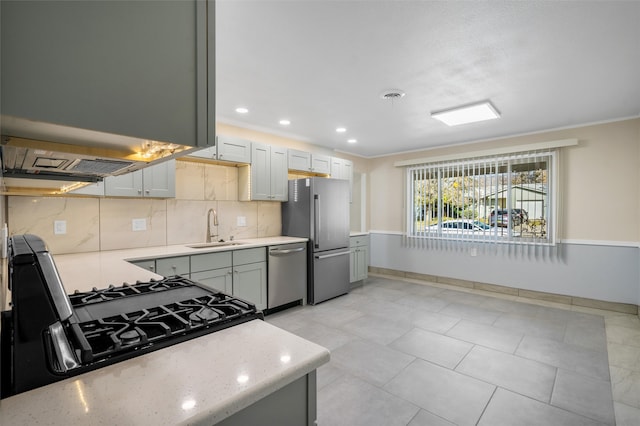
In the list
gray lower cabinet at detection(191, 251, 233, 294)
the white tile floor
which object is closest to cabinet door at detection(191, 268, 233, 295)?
gray lower cabinet at detection(191, 251, 233, 294)

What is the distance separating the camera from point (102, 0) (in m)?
0.56

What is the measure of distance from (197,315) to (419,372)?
2111 mm

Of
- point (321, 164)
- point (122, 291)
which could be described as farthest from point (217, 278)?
point (321, 164)

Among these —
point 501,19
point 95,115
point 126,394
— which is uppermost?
point 501,19

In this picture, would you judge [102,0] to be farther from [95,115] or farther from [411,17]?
[411,17]

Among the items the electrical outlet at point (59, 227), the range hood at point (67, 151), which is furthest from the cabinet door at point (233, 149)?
the range hood at point (67, 151)

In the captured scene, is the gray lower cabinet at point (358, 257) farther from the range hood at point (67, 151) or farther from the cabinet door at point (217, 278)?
the range hood at point (67, 151)

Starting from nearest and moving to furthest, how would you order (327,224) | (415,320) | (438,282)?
(415,320) → (327,224) → (438,282)

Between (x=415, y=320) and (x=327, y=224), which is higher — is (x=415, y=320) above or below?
below

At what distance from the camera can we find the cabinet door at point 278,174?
4285mm

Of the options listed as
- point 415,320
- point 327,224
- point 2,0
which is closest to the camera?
point 2,0

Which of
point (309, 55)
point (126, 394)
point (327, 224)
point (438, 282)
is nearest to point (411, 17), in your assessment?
point (309, 55)

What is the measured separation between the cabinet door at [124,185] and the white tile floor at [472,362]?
204 cm

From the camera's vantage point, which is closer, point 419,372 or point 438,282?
point 419,372
